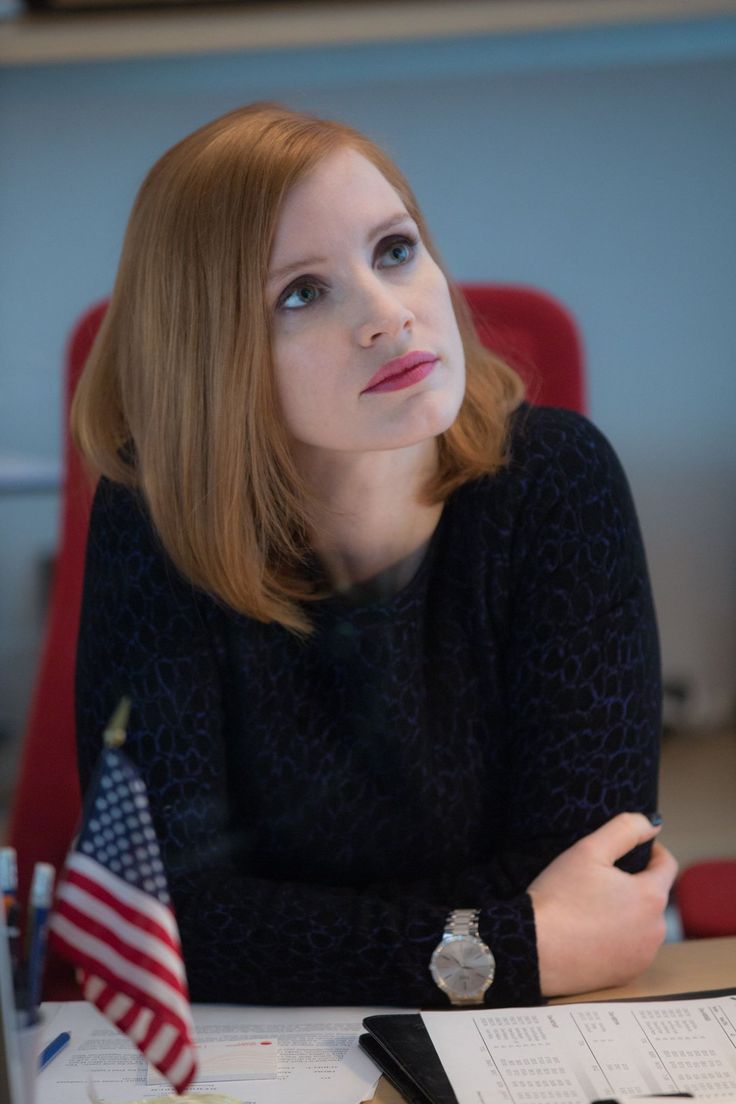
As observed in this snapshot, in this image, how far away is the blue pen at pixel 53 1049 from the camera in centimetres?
85

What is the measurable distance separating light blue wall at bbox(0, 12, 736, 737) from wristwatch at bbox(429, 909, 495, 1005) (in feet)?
5.38


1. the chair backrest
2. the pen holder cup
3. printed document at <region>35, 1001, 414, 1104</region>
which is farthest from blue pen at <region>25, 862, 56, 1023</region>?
the chair backrest

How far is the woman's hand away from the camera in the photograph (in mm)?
937

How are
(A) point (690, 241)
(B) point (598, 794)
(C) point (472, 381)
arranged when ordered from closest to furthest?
(B) point (598, 794) → (C) point (472, 381) → (A) point (690, 241)

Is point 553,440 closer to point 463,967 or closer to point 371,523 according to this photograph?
point 371,523

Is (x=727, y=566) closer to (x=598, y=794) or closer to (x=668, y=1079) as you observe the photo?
(x=598, y=794)

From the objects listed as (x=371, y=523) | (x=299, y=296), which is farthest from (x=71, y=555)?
(x=299, y=296)

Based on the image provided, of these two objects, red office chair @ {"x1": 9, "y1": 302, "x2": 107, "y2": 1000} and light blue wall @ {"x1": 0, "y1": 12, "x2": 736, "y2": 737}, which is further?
light blue wall @ {"x1": 0, "y1": 12, "x2": 736, "y2": 737}

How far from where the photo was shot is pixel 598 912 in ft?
3.17

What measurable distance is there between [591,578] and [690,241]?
1.52m

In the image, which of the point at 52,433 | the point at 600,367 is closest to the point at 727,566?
the point at 600,367

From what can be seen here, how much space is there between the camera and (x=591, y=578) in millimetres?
1104

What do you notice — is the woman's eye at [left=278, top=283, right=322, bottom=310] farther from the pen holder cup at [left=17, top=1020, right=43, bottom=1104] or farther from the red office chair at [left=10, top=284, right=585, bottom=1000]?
the pen holder cup at [left=17, top=1020, right=43, bottom=1104]

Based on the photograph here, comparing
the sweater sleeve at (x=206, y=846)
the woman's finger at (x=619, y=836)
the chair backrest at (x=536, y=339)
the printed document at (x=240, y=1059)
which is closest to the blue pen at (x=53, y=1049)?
the printed document at (x=240, y=1059)
